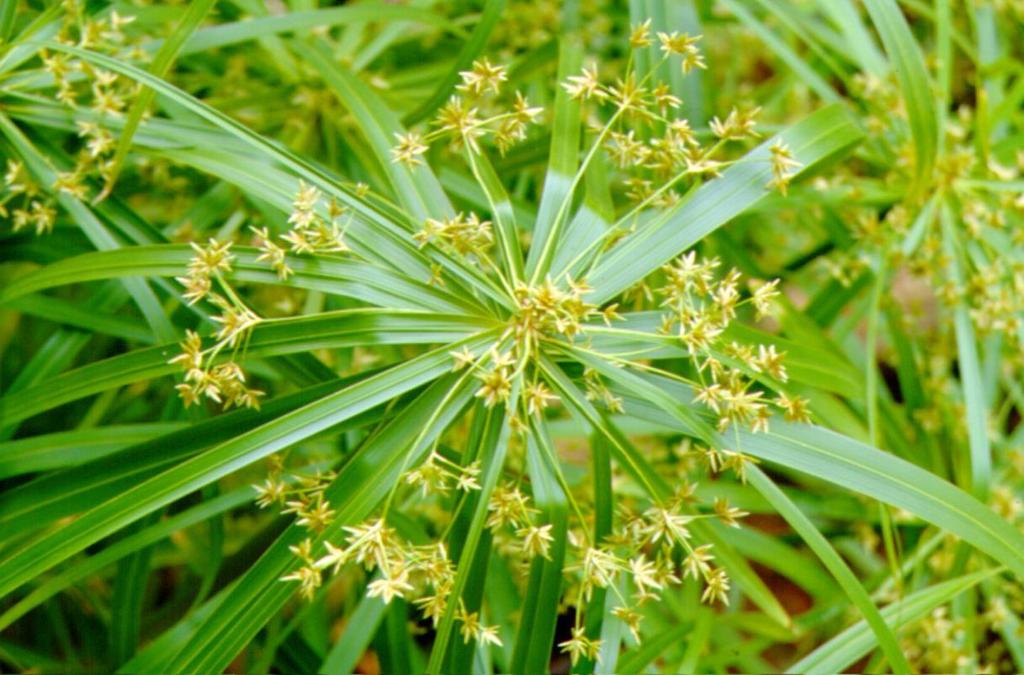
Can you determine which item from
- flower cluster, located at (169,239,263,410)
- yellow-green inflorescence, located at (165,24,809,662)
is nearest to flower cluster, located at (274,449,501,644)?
yellow-green inflorescence, located at (165,24,809,662)

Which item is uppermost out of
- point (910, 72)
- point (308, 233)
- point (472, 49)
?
point (910, 72)

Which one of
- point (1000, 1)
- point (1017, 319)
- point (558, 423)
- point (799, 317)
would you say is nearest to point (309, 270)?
point (558, 423)

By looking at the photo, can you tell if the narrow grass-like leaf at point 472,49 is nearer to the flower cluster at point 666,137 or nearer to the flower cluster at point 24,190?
the flower cluster at point 666,137

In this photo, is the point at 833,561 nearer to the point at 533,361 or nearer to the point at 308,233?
the point at 533,361

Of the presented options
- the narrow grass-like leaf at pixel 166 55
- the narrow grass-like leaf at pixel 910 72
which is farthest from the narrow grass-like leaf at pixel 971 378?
the narrow grass-like leaf at pixel 166 55

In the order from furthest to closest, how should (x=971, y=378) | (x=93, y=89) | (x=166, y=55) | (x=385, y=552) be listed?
(x=971, y=378)
(x=93, y=89)
(x=166, y=55)
(x=385, y=552)

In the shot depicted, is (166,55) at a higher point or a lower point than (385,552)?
higher

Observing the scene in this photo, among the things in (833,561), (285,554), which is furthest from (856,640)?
(285,554)

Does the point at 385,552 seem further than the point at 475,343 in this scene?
No

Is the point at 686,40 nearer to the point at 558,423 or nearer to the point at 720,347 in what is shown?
the point at 720,347
